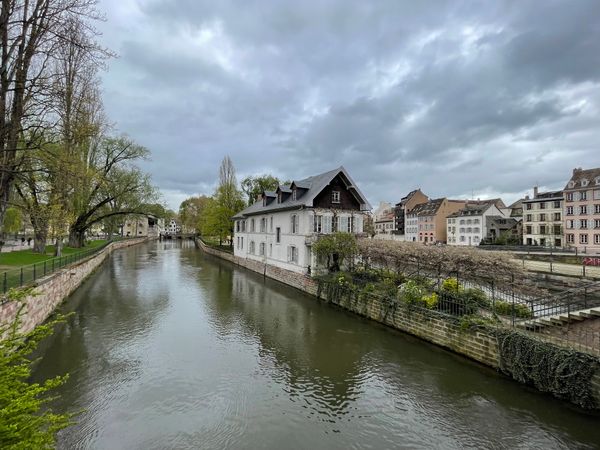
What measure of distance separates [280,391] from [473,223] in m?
61.6

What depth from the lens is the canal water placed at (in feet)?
24.4

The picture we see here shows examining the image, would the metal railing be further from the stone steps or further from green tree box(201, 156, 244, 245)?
green tree box(201, 156, 244, 245)

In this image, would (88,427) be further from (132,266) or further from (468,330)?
(132,266)

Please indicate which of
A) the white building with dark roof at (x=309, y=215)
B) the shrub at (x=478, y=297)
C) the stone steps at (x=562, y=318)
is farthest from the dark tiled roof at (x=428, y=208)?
the stone steps at (x=562, y=318)

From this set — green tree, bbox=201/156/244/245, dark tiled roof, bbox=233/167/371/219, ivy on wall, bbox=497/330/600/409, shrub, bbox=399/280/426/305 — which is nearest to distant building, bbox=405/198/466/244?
green tree, bbox=201/156/244/245

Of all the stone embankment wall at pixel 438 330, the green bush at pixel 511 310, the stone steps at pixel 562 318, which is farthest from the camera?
the green bush at pixel 511 310

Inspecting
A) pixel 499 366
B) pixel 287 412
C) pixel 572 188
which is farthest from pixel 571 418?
pixel 572 188

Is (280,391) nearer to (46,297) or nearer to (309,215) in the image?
(46,297)

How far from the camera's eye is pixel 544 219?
173ft

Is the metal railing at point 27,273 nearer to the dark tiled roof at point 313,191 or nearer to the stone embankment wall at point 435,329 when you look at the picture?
the stone embankment wall at point 435,329

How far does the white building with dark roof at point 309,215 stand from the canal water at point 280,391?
9.58 meters

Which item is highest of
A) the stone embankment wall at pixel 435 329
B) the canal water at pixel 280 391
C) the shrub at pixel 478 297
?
the shrub at pixel 478 297

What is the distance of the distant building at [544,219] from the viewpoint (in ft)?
163

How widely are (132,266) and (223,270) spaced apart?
10.3 meters
